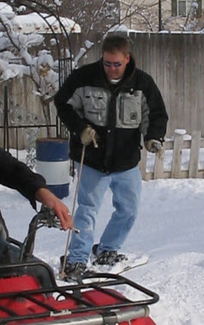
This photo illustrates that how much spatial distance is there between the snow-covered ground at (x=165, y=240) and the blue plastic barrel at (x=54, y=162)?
9.7 inches

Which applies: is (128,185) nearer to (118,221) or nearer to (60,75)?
(118,221)

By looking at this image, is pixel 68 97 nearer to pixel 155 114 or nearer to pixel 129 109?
pixel 129 109

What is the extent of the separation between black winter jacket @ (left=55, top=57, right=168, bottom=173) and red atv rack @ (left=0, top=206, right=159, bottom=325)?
2395 mm

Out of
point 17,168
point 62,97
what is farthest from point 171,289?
point 17,168

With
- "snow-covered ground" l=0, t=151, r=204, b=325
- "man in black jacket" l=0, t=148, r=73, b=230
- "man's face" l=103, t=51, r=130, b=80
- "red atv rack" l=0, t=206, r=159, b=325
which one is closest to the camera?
"red atv rack" l=0, t=206, r=159, b=325

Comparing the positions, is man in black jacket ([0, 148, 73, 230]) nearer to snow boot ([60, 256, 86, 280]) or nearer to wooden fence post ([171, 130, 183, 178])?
snow boot ([60, 256, 86, 280])

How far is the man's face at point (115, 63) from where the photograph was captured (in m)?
5.16

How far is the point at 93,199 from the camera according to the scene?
541cm

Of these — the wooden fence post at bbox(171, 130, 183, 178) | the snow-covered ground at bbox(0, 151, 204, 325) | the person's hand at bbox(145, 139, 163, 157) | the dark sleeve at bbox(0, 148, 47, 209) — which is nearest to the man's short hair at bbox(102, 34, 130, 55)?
the person's hand at bbox(145, 139, 163, 157)

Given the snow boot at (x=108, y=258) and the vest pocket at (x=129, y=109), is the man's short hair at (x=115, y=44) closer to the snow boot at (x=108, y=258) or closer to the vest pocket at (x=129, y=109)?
the vest pocket at (x=129, y=109)

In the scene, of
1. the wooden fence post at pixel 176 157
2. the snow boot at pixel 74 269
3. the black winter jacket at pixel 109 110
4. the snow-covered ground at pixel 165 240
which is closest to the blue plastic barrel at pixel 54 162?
the snow-covered ground at pixel 165 240

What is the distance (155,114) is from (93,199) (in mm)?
805

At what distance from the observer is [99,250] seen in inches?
226

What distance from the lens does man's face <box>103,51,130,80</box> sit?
16.9 ft
